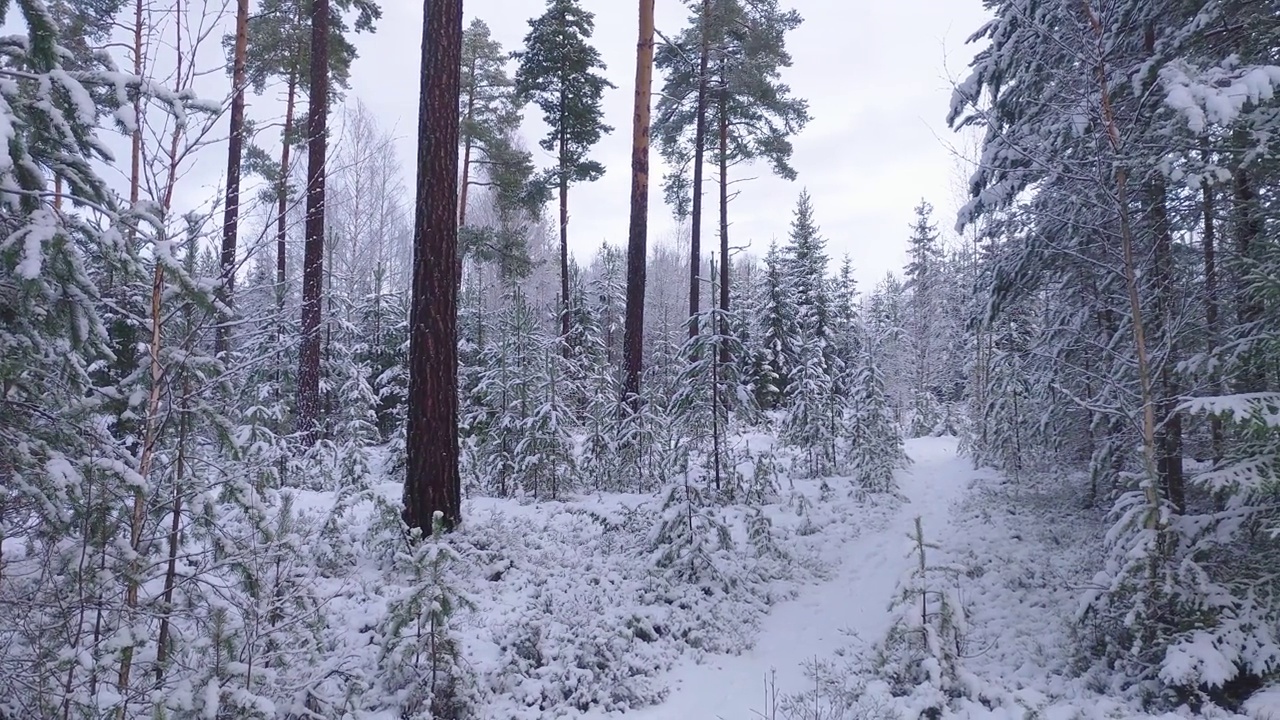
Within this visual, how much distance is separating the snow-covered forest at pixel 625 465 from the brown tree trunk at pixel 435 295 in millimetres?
44

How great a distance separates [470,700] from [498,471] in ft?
18.8

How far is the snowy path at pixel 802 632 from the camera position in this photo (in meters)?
5.55

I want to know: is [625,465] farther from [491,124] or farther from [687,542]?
[491,124]

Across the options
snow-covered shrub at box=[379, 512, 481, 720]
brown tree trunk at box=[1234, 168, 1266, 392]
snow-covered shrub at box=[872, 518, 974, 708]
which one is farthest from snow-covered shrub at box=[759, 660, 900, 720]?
brown tree trunk at box=[1234, 168, 1266, 392]

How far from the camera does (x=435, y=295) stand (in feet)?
23.3

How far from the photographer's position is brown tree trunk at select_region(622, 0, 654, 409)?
1131cm

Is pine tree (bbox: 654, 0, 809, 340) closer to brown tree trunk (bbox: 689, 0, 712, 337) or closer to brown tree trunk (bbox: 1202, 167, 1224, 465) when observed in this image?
brown tree trunk (bbox: 689, 0, 712, 337)

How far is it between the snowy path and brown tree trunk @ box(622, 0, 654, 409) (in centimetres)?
456

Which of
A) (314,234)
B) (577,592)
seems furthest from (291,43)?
(577,592)

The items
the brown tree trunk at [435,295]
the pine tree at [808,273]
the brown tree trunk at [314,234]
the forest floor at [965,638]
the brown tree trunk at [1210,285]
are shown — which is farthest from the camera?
the pine tree at [808,273]

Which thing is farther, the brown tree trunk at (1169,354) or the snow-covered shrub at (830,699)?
the brown tree trunk at (1169,354)

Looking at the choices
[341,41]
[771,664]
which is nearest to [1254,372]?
[771,664]

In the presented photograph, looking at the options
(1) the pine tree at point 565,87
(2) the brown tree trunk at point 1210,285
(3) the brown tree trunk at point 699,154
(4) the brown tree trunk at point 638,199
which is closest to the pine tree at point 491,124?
(1) the pine tree at point 565,87

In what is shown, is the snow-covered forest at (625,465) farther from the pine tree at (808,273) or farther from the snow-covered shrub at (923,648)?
the pine tree at (808,273)
